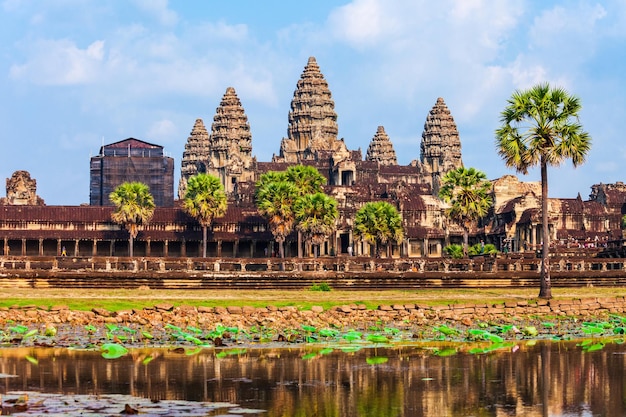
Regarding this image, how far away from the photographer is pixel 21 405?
22109 mm

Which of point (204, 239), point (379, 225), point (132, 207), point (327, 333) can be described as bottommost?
point (327, 333)

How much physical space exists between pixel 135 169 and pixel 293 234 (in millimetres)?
60820

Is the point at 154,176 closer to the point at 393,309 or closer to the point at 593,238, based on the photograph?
the point at 593,238

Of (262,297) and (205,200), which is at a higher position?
(205,200)

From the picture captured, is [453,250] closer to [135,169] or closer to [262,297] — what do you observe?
[262,297]

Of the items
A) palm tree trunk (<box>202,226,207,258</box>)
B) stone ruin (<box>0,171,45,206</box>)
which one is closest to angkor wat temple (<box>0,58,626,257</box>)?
stone ruin (<box>0,171,45,206</box>)

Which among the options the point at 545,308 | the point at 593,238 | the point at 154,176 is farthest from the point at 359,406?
the point at 154,176

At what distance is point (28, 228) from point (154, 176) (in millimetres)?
57888

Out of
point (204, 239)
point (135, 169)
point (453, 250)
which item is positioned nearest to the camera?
point (204, 239)

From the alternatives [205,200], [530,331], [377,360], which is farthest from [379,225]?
[377,360]

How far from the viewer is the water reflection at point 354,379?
23.1 m

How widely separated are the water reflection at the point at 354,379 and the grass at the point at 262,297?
14107 mm

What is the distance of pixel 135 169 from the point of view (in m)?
173

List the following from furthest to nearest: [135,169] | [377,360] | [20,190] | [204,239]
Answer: [135,169] → [20,190] → [204,239] → [377,360]
